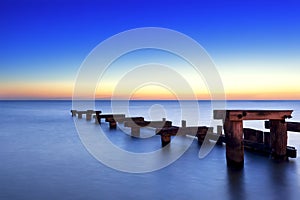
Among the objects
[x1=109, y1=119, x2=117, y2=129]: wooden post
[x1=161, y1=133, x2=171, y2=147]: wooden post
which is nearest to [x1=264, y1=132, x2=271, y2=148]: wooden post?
[x1=161, y1=133, x2=171, y2=147]: wooden post

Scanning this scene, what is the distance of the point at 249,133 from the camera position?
13.0 metres

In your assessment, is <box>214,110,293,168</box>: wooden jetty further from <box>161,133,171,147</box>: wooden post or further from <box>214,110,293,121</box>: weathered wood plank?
<box>161,133,171,147</box>: wooden post

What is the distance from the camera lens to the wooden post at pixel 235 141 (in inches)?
376

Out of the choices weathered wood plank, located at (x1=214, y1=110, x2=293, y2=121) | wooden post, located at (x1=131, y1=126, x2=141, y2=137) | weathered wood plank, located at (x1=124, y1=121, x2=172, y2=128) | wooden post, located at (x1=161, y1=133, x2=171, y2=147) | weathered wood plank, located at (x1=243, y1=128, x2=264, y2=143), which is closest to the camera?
weathered wood plank, located at (x1=214, y1=110, x2=293, y2=121)

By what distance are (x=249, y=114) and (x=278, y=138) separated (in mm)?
2023

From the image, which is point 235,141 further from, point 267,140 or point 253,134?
point 253,134

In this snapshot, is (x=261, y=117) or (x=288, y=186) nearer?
(x=288, y=186)

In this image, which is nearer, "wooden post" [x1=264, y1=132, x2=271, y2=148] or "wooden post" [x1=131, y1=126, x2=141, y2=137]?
"wooden post" [x1=264, y1=132, x2=271, y2=148]

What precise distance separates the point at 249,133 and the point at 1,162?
34.2ft

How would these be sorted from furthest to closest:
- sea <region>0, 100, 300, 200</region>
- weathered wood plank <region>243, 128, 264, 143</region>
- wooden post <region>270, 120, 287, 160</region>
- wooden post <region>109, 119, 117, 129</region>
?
wooden post <region>109, 119, 117, 129</region> → weathered wood plank <region>243, 128, 264, 143</region> → wooden post <region>270, 120, 287, 160</region> → sea <region>0, 100, 300, 200</region>

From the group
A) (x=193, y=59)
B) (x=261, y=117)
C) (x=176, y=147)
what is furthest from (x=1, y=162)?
(x=193, y=59)

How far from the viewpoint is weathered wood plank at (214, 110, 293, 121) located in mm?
9492

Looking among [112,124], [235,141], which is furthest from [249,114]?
[112,124]

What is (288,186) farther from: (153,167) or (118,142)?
(118,142)
